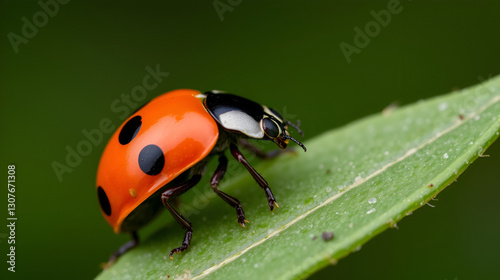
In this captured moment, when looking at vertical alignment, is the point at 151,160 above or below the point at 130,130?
below

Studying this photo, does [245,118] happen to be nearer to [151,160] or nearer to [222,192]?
[222,192]

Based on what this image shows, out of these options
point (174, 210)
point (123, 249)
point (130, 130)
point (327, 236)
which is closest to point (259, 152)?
point (174, 210)

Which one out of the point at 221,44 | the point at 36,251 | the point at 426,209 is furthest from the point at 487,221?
the point at 36,251

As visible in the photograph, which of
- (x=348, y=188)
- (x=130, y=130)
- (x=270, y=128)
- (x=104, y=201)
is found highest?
(x=130, y=130)

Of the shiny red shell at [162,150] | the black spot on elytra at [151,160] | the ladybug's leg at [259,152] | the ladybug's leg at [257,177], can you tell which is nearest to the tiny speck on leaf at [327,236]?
the ladybug's leg at [257,177]

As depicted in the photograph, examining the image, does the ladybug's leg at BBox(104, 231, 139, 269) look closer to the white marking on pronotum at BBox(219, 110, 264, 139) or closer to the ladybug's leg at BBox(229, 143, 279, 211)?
the ladybug's leg at BBox(229, 143, 279, 211)

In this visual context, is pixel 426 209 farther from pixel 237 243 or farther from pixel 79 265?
pixel 79 265
